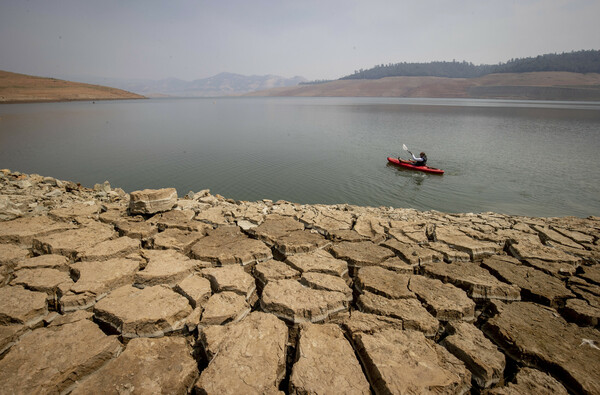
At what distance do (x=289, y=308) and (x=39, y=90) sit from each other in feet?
272

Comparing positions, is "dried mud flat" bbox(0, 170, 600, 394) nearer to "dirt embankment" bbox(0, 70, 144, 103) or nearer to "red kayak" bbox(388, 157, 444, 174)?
"red kayak" bbox(388, 157, 444, 174)

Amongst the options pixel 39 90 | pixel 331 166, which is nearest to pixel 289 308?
pixel 331 166

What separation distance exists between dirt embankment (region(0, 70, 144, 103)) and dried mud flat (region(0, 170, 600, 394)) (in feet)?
237

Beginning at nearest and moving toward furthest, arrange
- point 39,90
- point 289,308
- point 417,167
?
point 289,308 < point 417,167 < point 39,90

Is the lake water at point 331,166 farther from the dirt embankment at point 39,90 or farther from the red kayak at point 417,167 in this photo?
the dirt embankment at point 39,90

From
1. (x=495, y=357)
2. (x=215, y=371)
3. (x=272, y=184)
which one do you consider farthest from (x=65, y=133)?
(x=495, y=357)

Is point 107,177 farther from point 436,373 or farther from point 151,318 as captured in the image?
point 436,373

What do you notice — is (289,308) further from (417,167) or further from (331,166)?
(417,167)

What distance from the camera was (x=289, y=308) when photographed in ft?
8.92

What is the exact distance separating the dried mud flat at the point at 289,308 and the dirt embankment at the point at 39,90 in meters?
72.2

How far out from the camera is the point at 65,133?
68.7 ft

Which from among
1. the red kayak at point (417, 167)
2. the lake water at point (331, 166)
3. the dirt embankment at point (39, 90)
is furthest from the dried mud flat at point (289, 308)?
the dirt embankment at point (39, 90)

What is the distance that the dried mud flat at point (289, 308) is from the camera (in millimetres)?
2127

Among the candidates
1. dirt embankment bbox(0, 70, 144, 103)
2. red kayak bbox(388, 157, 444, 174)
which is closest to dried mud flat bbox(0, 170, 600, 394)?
red kayak bbox(388, 157, 444, 174)
